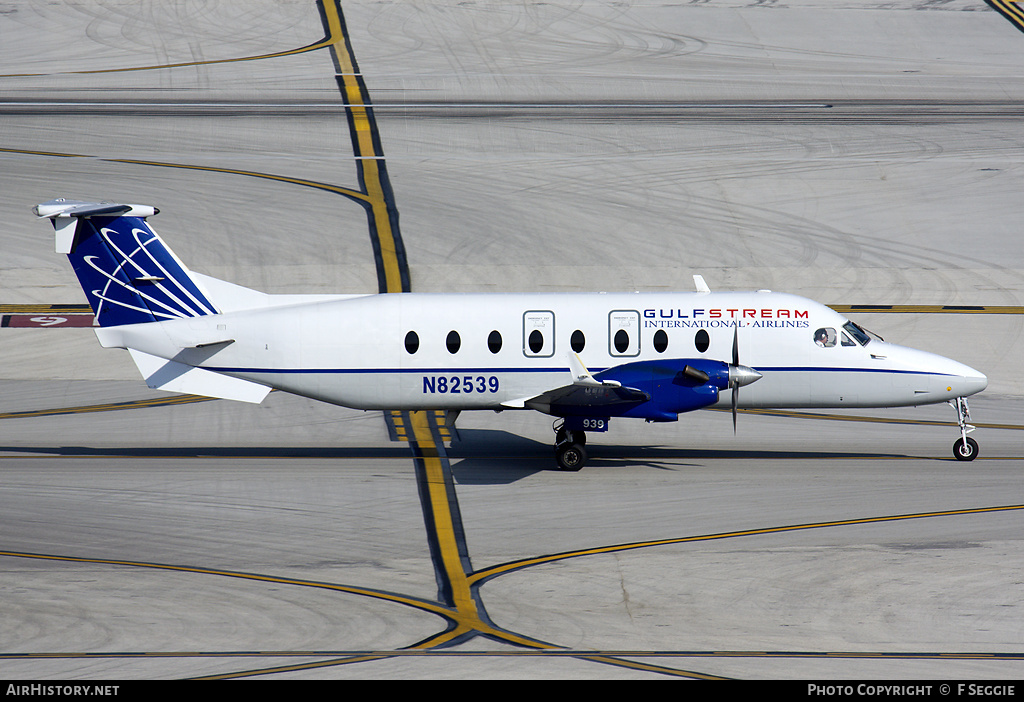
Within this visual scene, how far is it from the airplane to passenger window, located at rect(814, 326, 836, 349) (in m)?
0.03

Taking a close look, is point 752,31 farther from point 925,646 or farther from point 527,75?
point 925,646

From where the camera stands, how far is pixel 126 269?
72.8 feet

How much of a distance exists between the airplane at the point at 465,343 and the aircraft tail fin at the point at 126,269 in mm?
29

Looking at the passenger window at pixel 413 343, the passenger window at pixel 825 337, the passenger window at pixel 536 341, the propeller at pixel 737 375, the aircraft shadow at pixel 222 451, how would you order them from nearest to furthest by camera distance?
the propeller at pixel 737 375, the passenger window at pixel 536 341, the passenger window at pixel 413 343, the passenger window at pixel 825 337, the aircraft shadow at pixel 222 451

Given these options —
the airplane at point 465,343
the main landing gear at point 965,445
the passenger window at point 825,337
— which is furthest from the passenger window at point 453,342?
the main landing gear at point 965,445

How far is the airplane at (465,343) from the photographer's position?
22062mm

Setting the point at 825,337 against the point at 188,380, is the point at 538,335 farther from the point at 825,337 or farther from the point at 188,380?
the point at 188,380

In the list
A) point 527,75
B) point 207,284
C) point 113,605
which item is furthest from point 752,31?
point 113,605

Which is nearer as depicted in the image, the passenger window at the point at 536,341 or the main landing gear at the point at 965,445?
the passenger window at the point at 536,341

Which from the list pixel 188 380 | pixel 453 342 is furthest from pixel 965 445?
pixel 188 380

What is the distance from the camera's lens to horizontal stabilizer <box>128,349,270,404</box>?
73.3ft

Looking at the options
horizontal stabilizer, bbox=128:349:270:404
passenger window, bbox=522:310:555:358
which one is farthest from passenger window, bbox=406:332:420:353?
horizontal stabilizer, bbox=128:349:270:404

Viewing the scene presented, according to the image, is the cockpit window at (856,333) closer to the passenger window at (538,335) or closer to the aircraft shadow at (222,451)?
the passenger window at (538,335)

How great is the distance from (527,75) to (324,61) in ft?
32.3
